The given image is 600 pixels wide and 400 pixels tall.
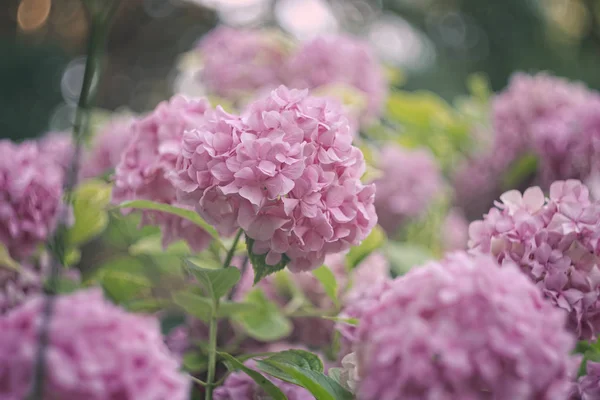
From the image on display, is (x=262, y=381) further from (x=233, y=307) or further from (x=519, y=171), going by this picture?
(x=519, y=171)

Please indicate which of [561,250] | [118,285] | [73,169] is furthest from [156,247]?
[561,250]

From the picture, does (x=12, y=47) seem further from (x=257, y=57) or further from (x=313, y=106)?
(x=313, y=106)

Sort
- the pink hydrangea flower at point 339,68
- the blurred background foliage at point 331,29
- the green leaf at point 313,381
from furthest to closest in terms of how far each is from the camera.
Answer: the blurred background foliage at point 331,29 < the pink hydrangea flower at point 339,68 < the green leaf at point 313,381

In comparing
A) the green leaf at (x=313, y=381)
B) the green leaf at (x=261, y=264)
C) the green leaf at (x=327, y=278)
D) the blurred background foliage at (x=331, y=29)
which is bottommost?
the blurred background foliage at (x=331, y=29)

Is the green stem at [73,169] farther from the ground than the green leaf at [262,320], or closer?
farther from the ground

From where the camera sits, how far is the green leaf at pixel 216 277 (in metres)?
0.43

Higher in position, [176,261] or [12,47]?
[176,261]

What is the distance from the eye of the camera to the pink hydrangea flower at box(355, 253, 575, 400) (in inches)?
11.9

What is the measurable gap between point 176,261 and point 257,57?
401 mm

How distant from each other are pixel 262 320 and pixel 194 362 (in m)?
0.08

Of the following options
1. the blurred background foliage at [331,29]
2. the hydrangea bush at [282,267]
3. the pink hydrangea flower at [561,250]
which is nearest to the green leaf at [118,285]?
the hydrangea bush at [282,267]

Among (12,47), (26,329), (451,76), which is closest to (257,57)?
(26,329)

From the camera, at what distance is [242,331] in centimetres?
63

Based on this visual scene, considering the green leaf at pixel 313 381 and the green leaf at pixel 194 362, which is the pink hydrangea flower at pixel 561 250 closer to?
the green leaf at pixel 313 381
